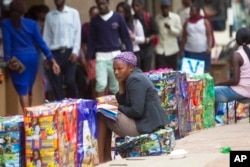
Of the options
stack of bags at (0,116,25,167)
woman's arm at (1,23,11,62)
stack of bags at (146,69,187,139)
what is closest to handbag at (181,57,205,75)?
stack of bags at (146,69,187,139)

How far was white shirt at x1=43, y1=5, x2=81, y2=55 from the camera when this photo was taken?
53.0 ft

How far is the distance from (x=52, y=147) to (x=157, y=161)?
133 cm

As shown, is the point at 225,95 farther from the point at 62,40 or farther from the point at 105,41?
the point at 62,40

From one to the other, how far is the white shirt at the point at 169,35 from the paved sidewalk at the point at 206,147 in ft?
12.8

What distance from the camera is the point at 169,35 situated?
19.7 meters

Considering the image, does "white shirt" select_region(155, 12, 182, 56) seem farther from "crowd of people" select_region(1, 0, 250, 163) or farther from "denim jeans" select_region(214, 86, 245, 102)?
"denim jeans" select_region(214, 86, 245, 102)

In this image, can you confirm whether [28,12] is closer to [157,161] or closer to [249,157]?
[157,161]

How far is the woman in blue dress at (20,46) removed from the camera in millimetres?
14430

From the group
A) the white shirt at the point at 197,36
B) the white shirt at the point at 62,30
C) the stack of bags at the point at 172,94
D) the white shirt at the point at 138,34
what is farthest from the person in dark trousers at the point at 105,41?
the white shirt at the point at 197,36

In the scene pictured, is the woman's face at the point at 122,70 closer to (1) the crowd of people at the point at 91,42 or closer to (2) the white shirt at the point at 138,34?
(1) the crowd of people at the point at 91,42

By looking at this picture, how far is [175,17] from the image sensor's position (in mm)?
19703

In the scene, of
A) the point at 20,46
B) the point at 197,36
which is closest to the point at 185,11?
the point at 197,36

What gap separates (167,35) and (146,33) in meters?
0.82

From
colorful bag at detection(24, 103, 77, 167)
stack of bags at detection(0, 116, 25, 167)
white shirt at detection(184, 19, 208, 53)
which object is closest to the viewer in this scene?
colorful bag at detection(24, 103, 77, 167)
